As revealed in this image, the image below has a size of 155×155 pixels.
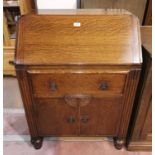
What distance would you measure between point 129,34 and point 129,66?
0.63ft

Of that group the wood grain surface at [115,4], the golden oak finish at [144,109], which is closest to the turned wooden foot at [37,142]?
the golden oak finish at [144,109]

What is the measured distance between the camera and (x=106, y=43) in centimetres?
108

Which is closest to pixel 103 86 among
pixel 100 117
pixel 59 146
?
pixel 100 117

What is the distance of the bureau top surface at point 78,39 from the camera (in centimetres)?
106

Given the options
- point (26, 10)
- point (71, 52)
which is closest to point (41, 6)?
point (26, 10)

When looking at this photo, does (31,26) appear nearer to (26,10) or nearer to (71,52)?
(71,52)

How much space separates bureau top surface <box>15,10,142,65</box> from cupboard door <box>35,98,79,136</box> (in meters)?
0.31

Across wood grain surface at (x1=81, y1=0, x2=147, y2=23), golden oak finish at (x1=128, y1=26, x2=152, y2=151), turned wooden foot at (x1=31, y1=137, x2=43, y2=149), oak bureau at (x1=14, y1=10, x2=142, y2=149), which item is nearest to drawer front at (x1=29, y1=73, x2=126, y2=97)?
oak bureau at (x1=14, y1=10, x2=142, y2=149)

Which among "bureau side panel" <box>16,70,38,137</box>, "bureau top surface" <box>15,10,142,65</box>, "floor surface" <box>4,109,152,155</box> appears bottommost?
"floor surface" <box>4,109,152,155</box>

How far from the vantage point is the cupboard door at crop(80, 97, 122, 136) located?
1.21 m

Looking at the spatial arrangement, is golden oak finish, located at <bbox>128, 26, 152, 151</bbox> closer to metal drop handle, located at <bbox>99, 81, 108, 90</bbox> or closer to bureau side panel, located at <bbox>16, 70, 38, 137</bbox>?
metal drop handle, located at <bbox>99, 81, 108, 90</bbox>

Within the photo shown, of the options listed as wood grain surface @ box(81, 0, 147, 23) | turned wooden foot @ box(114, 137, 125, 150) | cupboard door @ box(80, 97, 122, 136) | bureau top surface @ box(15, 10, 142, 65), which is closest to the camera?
bureau top surface @ box(15, 10, 142, 65)

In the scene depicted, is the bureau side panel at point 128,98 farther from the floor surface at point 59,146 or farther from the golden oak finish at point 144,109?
the floor surface at point 59,146

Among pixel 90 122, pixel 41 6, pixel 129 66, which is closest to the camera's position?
pixel 129 66
